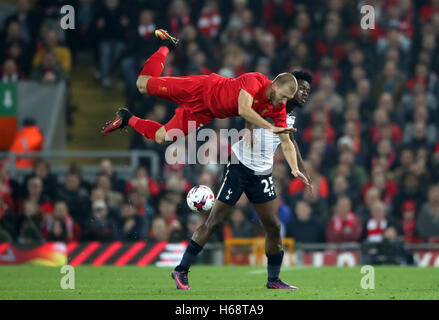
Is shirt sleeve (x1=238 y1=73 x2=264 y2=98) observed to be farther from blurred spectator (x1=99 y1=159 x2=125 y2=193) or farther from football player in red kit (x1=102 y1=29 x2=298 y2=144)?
blurred spectator (x1=99 y1=159 x2=125 y2=193)

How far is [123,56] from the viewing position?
821 inches

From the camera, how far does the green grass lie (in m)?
10.5

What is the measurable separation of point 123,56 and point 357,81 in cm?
486

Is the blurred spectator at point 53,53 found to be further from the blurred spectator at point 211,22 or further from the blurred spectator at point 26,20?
the blurred spectator at point 211,22

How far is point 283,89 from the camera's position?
10.5 m

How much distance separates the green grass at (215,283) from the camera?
34.3ft

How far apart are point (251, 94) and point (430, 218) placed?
25.2ft

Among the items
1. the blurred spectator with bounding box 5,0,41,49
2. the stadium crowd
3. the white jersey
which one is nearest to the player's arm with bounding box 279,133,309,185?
the white jersey

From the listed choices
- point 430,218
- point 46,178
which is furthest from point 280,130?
point 46,178

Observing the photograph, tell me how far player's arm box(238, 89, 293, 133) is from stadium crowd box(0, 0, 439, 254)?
6493 millimetres

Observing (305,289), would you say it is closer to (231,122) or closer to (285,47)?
(231,122)

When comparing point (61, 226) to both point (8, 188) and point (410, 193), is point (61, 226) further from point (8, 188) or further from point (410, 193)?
point (410, 193)

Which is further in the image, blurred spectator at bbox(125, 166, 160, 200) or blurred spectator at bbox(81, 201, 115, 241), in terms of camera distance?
blurred spectator at bbox(125, 166, 160, 200)

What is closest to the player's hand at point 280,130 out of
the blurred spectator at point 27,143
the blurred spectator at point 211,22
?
the blurred spectator at point 27,143
